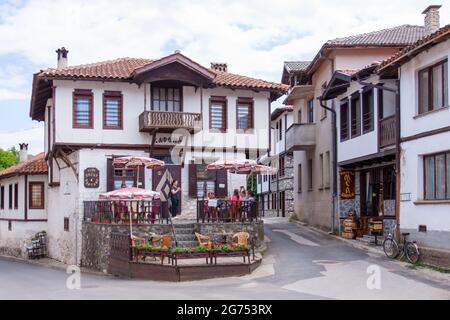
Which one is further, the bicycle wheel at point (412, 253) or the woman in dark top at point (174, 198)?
the woman in dark top at point (174, 198)

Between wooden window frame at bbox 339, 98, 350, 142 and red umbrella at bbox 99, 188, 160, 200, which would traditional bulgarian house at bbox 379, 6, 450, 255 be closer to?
wooden window frame at bbox 339, 98, 350, 142

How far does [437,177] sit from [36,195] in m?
25.2

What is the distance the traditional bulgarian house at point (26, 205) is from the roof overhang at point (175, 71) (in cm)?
1252

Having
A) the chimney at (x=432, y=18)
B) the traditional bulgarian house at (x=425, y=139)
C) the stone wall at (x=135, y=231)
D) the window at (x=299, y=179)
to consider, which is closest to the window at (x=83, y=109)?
the stone wall at (x=135, y=231)

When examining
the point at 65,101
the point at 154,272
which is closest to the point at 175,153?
the point at 65,101

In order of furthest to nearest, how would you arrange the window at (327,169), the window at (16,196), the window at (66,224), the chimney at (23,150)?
1. the chimney at (23,150)
2. the window at (16,196)
3. the window at (66,224)
4. the window at (327,169)

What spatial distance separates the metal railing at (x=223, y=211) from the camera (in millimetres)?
24469

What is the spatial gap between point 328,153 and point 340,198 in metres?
3.04

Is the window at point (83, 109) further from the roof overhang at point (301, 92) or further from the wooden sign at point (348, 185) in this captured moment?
the wooden sign at point (348, 185)

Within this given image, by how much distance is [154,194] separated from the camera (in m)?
22.9

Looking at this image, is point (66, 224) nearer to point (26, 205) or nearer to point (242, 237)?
point (26, 205)

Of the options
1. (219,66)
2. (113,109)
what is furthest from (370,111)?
(219,66)

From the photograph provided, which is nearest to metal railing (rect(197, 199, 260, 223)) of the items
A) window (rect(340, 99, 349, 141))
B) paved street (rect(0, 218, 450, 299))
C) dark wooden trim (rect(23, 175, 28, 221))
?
paved street (rect(0, 218, 450, 299))

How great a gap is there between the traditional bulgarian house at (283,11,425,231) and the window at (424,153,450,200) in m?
6.57
